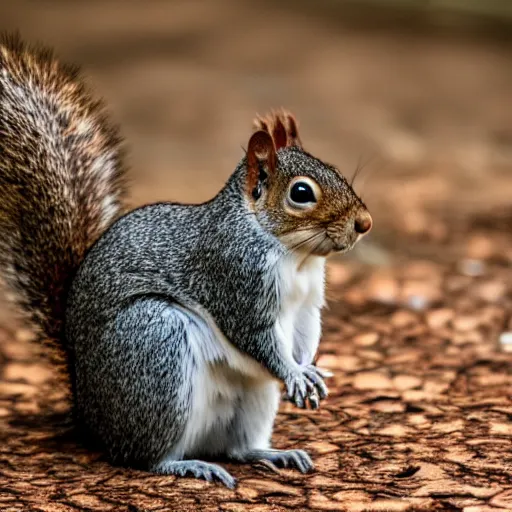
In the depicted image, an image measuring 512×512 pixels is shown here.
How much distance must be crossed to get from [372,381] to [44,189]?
161 centimetres

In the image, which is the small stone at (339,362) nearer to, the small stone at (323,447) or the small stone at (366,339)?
the small stone at (366,339)

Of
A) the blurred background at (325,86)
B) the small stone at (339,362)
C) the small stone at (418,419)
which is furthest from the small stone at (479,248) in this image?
the small stone at (418,419)

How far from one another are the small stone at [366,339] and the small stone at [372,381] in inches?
16.6

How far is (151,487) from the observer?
3561 mm

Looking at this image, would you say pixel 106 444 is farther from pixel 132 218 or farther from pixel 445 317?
pixel 445 317

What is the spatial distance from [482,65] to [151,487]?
7170 millimetres

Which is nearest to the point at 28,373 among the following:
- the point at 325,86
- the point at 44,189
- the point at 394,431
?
the point at 44,189

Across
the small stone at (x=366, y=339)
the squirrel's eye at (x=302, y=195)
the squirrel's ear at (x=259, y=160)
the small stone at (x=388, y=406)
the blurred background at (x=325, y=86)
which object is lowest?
the small stone at (x=388, y=406)

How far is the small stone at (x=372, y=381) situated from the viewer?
→ 4699 millimetres

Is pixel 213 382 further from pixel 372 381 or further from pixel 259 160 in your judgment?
pixel 372 381

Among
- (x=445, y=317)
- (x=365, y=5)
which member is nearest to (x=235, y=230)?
(x=445, y=317)

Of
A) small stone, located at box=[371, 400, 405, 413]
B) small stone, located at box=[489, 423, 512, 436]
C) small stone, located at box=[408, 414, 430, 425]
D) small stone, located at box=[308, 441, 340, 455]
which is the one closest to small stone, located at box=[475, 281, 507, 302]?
small stone, located at box=[371, 400, 405, 413]

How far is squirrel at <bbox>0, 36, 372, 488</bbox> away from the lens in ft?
11.3

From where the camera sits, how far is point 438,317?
5621mm
